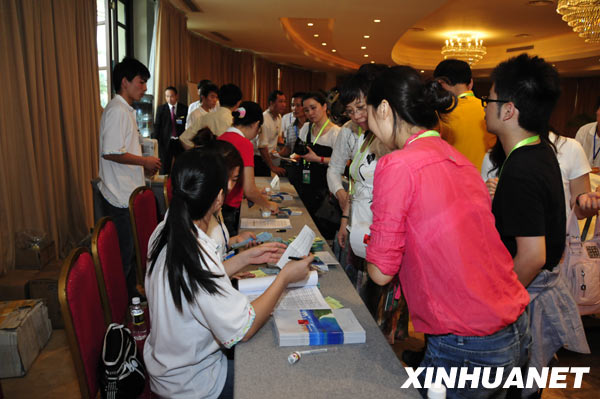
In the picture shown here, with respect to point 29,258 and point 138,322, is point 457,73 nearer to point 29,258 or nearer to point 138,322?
point 138,322

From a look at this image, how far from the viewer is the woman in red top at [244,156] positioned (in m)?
2.69

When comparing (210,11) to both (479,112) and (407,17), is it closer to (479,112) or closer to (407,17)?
(407,17)

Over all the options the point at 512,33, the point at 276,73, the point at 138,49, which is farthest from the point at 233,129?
the point at 276,73

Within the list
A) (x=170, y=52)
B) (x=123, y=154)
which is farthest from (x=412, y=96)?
(x=170, y=52)

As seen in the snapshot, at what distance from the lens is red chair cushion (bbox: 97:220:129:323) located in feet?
5.49

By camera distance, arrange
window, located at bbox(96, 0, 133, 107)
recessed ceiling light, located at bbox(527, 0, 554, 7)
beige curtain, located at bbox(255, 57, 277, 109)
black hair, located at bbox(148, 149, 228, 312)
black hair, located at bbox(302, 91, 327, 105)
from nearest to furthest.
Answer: black hair, located at bbox(148, 149, 228, 312), black hair, located at bbox(302, 91, 327, 105), window, located at bbox(96, 0, 133, 107), recessed ceiling light, located at bbox(527, 0, 554, 7), beige curtain, located at bbox(255, 57, 277, 109)

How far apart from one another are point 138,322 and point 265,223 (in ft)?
3.48

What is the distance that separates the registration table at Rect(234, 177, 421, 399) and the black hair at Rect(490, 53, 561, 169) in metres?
0.82

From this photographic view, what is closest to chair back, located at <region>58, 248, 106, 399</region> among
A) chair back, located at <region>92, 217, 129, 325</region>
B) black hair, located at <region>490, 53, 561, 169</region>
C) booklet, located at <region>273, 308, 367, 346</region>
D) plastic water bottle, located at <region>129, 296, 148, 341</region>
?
chair back, located at <region>92, 217, 129, 325</region>

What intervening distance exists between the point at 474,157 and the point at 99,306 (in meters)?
1.98

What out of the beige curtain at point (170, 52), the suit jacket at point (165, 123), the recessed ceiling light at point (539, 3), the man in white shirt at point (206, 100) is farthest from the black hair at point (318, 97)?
the recessed ceiling light at point (539, 3)

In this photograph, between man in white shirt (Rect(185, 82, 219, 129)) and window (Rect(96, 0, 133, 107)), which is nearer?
window (Rect(96, 0, 133, 107))

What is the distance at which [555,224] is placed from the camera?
138 cm

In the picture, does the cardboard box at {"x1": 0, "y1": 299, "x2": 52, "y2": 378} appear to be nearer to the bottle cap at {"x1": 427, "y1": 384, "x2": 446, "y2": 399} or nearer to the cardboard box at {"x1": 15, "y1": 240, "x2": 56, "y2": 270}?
the cardboard box at {"x1": 15, "y1": 240, "x2": 56, "y2": 270}
